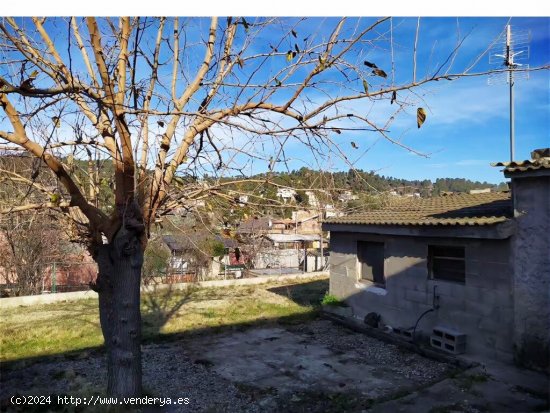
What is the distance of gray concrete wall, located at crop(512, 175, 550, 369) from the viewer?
6.11 meters

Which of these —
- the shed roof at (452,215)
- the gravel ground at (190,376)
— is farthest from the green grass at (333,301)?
the shed roof at (452,215)

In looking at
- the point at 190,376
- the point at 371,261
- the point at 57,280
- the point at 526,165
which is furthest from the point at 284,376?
the point at 57,280

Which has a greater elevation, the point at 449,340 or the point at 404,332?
the point at 449,340

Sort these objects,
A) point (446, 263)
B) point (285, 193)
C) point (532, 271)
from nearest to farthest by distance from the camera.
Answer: point (285, 193)
point (532, 271)
point (446, 263)

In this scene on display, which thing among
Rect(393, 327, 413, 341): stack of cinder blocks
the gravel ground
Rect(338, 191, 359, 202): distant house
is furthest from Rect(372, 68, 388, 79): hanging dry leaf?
Rect(393, 327, 413, 341): stack of cinder blocks

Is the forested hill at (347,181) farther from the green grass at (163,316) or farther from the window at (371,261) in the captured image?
the green grass at (163,316)

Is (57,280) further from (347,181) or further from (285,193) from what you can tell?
(347,181)

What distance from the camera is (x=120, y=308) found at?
480 cm

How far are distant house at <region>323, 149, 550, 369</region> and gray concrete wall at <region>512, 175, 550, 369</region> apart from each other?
0.01m

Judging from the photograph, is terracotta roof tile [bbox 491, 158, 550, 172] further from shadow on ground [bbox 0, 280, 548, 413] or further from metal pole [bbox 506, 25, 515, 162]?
shadow on ground [bbox 0, 280, 548, 413]

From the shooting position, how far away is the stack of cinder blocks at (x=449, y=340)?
7172mm

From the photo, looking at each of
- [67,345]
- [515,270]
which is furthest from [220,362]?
[515,270]

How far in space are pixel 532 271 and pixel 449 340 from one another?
1880 millimetres

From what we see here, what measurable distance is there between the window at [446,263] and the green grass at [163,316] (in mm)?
3753
